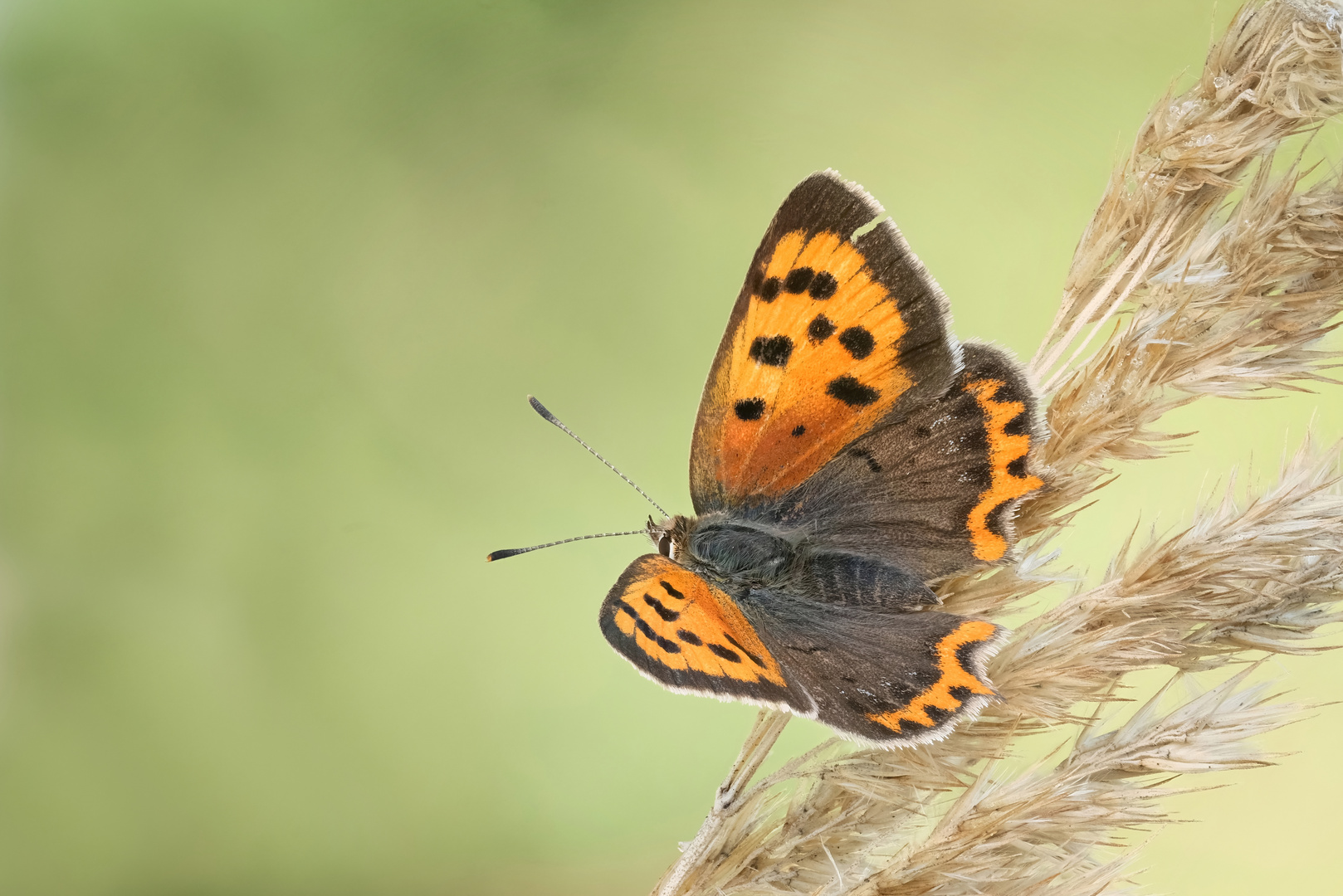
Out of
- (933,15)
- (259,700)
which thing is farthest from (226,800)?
(933,15)

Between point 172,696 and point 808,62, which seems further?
point 808,62

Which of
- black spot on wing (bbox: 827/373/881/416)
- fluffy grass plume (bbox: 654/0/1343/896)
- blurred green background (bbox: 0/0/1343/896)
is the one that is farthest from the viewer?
blurred green background (bbox: 0/0/1343/896)

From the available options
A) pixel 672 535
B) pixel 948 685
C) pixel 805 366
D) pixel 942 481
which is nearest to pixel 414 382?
pixel 672 535

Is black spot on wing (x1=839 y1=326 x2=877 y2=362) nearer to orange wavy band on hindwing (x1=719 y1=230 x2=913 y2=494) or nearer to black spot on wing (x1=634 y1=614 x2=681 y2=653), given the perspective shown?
orange wavy band on hindwing (x1=719 y1=230 x2=913 y2=494)

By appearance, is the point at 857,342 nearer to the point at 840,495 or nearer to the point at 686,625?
the point at 840,495

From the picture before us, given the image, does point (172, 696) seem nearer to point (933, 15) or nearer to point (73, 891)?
point (73, 891)

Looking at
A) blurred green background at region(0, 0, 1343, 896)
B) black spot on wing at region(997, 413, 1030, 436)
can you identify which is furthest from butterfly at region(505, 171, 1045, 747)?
blurred green background at region(0, 0, 1343, 896)
